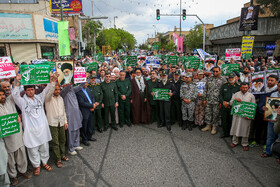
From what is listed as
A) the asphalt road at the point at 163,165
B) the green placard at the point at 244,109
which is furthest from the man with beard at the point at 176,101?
the green placard at the point at 244,109

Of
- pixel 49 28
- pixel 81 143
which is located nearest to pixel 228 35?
pixel 49 28

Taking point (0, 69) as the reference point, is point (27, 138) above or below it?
below

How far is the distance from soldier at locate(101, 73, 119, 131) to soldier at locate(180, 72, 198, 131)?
2288mm

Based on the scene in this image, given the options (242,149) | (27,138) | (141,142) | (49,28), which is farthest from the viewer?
(49,28)

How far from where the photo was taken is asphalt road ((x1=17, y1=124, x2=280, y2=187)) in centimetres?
383

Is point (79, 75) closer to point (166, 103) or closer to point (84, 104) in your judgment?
point (84, 104)

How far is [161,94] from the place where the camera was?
20.9 ft

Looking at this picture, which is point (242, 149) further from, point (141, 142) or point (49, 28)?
point (49, 28)

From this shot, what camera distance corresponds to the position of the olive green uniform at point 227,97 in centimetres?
543

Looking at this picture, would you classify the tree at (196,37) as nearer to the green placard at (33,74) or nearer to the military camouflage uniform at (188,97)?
the military camouflage uniform at (188,97)

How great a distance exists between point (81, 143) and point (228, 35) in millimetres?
25353

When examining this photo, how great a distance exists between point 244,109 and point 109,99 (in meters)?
4.03

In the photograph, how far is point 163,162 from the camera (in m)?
4.49

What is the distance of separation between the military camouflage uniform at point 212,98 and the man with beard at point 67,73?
161 inches
